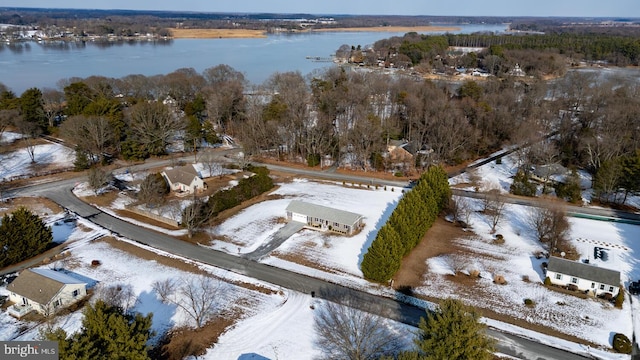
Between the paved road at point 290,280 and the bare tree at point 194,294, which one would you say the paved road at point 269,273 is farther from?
the bare tree at point 194,294

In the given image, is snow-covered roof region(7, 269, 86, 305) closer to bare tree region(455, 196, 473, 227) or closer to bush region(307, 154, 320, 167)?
bare tree region(455, 196, 473, 227)

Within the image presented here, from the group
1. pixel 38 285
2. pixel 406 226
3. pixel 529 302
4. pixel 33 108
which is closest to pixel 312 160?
pixel 406 226

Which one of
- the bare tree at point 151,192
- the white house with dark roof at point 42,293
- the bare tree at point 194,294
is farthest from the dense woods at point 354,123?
the bare tree at point 194,294

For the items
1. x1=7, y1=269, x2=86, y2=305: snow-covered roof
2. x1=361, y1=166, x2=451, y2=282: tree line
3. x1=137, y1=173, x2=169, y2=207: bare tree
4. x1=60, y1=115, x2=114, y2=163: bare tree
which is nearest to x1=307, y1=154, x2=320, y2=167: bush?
x1=361, y1=166, x2=451, y2=282: tree line

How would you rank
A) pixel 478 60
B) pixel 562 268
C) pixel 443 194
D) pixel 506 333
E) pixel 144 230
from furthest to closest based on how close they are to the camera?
pixel 478 60, pixel 443 194, pixel 144 230, pixel 562 268, pixel 506 333

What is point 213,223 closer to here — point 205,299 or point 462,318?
point 205,299

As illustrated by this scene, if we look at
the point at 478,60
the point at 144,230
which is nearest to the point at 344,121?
the point at 144,230
